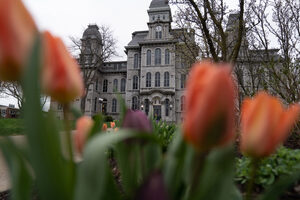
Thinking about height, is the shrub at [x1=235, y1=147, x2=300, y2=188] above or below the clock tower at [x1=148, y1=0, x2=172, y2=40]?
below

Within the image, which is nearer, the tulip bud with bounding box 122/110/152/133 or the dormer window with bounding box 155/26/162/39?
the tulip bud with bounding box 122/110/152/133

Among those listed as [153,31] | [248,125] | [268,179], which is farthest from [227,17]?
[153,31]

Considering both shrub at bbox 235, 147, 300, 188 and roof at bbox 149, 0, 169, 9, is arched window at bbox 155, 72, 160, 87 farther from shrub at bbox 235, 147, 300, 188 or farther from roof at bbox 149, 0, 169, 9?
shrub at bbox 235, 147, 300, 188

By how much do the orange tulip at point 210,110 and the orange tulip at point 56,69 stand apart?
0.27 m

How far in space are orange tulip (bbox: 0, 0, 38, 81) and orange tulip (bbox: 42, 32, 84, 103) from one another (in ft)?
0.12

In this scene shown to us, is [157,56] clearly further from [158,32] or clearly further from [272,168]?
[272,168]

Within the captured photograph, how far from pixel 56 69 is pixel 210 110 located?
0.32 meters

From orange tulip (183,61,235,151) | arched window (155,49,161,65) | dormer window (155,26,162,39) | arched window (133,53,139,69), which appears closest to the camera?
orange tulip (183,61,235,151)

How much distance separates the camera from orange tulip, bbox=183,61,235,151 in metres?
0.33

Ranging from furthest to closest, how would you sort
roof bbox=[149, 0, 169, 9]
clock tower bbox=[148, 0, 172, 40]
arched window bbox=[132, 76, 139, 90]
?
roof bbox=[149, 0, 169, 9] < arched window bbox=[132, 76, 139, 90] < clock tower bbox=[148, 0, 172, 40]

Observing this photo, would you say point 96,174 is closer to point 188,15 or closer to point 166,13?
point 188,15

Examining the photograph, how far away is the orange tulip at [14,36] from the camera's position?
0.35 metres

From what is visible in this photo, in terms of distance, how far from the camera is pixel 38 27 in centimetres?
41

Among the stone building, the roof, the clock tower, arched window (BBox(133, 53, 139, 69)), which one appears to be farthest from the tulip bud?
the roof
